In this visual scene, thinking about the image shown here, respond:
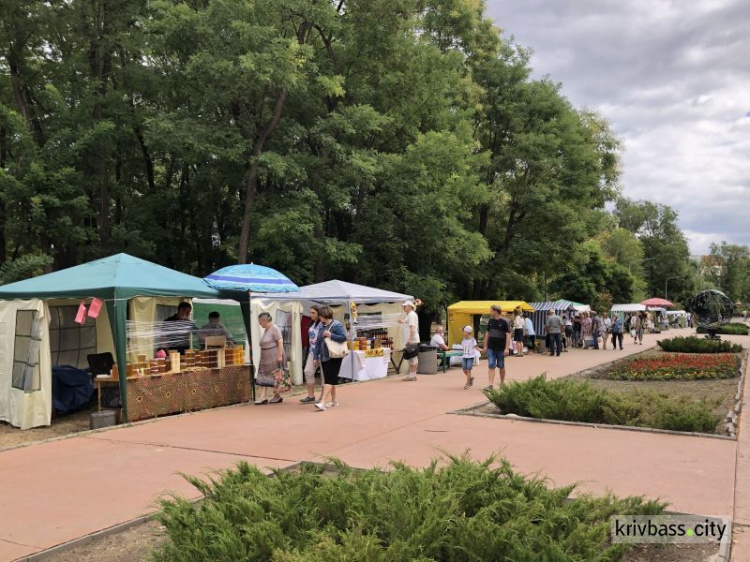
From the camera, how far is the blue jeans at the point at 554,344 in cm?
2402

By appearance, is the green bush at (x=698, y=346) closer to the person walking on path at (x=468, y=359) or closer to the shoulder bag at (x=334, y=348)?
the person walking on path at (x=468, y=359)

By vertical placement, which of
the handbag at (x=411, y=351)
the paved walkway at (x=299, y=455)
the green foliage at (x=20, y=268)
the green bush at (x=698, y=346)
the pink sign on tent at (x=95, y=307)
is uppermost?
the green foliage at (x=20, y=268)

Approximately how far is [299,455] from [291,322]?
7.95m

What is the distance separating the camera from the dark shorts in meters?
10.7

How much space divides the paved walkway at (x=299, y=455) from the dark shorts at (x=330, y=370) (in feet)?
1.81

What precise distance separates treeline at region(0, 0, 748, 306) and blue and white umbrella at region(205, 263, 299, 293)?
5437 mm

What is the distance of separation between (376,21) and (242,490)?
72.9 feet

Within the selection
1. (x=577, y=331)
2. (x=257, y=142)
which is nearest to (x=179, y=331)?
(x=257, y=142)

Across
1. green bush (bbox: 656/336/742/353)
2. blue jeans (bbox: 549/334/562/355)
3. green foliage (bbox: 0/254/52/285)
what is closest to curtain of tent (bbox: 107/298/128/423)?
green foliage (bbox: 0/254/52/285)

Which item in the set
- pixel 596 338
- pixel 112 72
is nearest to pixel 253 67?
pixel 112 72

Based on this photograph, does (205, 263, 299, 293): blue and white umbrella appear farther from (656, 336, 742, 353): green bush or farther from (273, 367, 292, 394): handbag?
(656, 336, 742, 353): green bush

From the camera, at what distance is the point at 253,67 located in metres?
17.8

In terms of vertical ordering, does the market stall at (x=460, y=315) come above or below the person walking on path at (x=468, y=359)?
above

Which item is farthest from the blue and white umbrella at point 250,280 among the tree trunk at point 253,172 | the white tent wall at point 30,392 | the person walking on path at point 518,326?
the person walking on path at point 518,326
